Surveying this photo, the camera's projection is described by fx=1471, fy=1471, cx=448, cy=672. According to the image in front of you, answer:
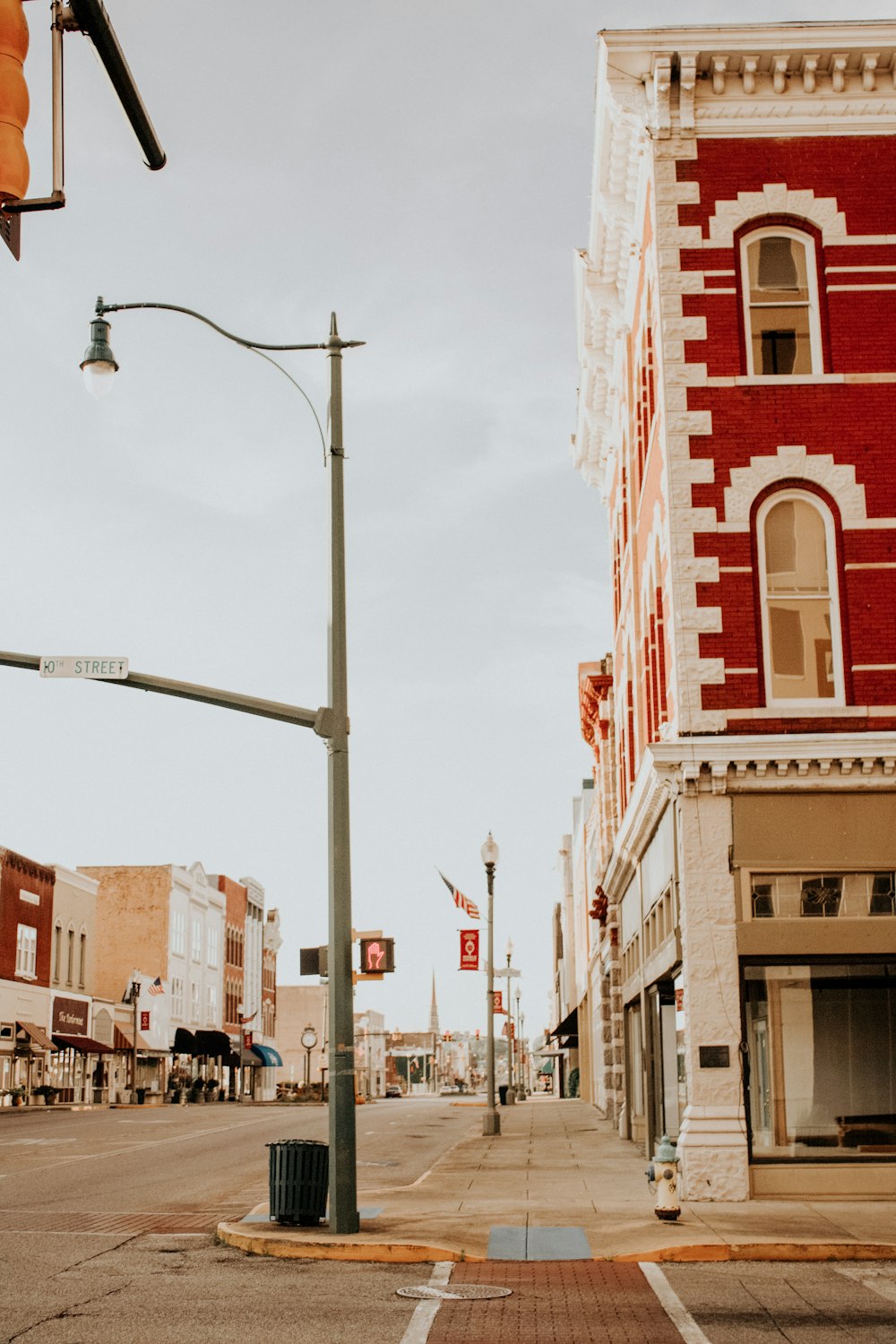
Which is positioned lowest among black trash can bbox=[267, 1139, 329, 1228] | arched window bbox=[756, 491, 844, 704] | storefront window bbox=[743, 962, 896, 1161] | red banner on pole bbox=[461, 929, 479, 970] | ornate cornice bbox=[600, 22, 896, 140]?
black trash can bbox=[267, 1139, 329, 1228]

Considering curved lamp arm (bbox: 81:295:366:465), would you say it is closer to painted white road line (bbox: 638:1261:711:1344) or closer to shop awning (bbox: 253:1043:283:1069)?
painted white road line (bbox: 638:1261:711:1344)

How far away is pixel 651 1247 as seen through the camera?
12633 mm

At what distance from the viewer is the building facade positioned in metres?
16.8

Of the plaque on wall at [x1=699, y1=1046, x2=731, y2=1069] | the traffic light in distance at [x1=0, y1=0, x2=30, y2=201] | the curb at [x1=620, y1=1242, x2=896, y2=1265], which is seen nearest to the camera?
the traffic light in distance at [x1=0, y1=0, x2=30, y2=201]

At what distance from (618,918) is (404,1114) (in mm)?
21492

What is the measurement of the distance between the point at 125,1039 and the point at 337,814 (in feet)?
218

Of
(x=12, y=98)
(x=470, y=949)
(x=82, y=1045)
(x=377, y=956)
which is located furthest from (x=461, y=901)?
(x=82, y=1045)

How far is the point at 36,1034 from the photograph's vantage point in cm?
6072

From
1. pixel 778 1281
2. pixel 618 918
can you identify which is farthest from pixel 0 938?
pixel 778 1281

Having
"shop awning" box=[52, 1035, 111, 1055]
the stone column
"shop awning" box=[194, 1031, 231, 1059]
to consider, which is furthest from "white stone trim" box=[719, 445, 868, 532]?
"shop awning" box=[194, 1031, 231, 1059]

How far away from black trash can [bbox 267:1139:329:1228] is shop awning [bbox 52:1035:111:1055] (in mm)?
53149

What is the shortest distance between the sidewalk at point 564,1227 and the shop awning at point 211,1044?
6381 centimetres

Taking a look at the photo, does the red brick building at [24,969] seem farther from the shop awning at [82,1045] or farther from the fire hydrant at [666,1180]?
the fire hydrant at [666,1180]

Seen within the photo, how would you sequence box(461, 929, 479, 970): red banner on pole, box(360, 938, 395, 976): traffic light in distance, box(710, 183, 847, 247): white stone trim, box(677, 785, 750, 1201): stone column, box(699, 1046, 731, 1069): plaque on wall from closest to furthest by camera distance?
box(677, 785, 750, 1201): stone column → box(699, 1046, 731, 1069): plaque on wall → box(710, 183, 847, 247): white stone trim → box(360, 938, 395, 976): traffic light in distance → box(461, 929, 479, 970): red banner on pole
